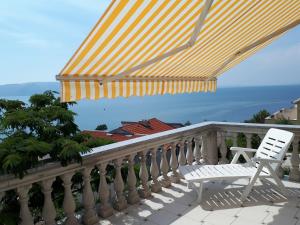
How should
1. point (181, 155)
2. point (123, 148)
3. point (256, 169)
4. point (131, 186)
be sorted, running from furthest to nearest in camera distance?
point (181, 155) < point (131, 186) < point (256, 169) < point (123, 148)

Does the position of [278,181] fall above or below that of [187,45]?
below

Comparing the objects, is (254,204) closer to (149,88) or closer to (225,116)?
(149,88)

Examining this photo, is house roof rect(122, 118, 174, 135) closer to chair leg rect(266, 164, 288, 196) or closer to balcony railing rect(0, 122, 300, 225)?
balcony railing rect(0, 122, 300, 225)

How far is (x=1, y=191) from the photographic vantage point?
334cm

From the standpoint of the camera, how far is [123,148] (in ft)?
15.7

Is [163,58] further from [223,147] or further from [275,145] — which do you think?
[223,147]

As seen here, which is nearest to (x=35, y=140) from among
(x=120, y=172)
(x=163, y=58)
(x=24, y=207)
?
(x=24, y=207)

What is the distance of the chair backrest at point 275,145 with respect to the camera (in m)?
5.11

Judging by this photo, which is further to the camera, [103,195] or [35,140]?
[103,195]

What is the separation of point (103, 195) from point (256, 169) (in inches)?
106

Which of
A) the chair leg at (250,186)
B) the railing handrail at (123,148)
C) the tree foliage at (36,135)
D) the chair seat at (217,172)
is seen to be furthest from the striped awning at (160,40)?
the chair leg at (250,186)

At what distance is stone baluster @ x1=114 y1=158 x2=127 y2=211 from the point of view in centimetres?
484

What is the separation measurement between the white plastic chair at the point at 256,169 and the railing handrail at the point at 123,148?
0.66 metres

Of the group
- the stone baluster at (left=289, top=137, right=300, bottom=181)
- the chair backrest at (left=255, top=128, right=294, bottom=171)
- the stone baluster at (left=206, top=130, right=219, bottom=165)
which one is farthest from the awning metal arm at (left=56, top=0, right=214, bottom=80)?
the stone baluster at (left=289, top=137, right=300, bottom=181)
